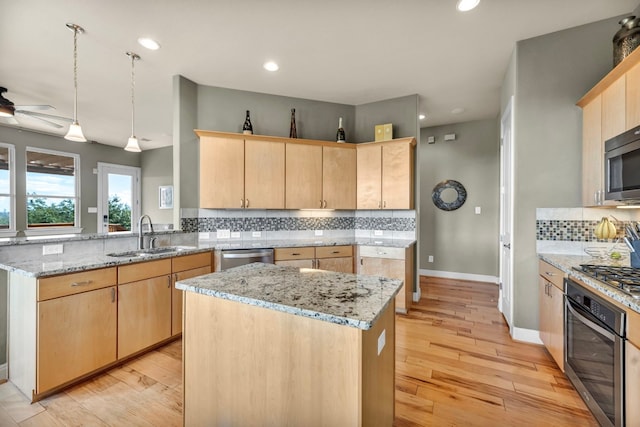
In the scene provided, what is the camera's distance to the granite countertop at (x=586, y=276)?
124 centimetres

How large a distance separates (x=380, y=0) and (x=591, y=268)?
2.31 meters

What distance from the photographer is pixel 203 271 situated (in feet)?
9.82

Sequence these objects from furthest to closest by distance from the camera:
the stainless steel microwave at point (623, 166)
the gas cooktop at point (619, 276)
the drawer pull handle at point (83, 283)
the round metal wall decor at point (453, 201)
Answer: the round metal wall decor at point (453, 201) → the drawer pull handle at point (83, 283) → the stainless steel microwave at point (623, 166) → the gas cooktop at point (619, 276)

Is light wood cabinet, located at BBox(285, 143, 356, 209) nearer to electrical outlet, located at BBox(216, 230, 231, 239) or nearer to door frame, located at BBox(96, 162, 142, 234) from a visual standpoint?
electrical outlet, located at BBox(216, 230, 231, 239)

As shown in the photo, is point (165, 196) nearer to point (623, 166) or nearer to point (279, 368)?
point (279, 368)

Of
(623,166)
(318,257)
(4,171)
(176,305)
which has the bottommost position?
(176,305)

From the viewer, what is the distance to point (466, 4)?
2.04 metres

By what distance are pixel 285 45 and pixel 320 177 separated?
160cm

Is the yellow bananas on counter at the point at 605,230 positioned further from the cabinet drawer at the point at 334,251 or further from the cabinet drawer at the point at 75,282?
the cabinet drawer at the point at 75,282

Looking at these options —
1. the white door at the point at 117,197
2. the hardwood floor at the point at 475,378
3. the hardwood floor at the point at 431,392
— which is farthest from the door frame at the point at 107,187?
the hardwood floor at the point at 475,378

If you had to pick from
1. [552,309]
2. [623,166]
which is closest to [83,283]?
[552,309]

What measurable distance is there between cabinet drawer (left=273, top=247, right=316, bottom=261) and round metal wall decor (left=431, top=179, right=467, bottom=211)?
290cm

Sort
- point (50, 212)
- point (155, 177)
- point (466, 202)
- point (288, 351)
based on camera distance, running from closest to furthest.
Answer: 1. point (288, 351)
2. point (466, 202)
3. point (50, 212)
4. point (155, 177)

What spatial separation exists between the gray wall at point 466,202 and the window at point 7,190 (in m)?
7.60
